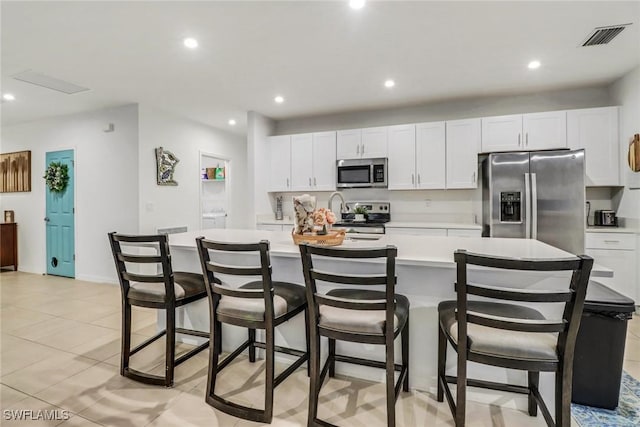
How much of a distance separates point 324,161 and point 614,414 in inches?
155

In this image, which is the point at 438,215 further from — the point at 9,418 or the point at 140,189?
the point at 9,418

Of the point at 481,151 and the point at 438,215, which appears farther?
the point at 438,215

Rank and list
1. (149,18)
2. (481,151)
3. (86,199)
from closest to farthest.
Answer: (149,18) < (481,151) < (86,199)

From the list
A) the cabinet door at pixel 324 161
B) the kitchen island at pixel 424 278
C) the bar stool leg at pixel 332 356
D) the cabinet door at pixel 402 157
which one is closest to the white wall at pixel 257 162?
the cabinet door at pixel 324 161

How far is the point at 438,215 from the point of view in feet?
15.3

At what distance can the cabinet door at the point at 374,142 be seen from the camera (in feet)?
15.1

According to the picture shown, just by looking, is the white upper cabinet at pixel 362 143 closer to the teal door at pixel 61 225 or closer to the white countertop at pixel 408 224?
the white countertop at pixel 408 224

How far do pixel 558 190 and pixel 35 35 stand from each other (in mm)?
5145

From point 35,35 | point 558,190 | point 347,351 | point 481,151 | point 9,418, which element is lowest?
point 9,418

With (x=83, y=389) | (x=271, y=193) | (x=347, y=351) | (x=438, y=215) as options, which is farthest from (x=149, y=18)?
(x=438, y=215)

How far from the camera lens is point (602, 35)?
2744 millimetres

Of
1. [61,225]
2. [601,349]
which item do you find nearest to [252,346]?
[601,349]

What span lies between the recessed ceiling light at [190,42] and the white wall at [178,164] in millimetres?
2160

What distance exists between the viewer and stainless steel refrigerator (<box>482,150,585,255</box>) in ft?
11.7
